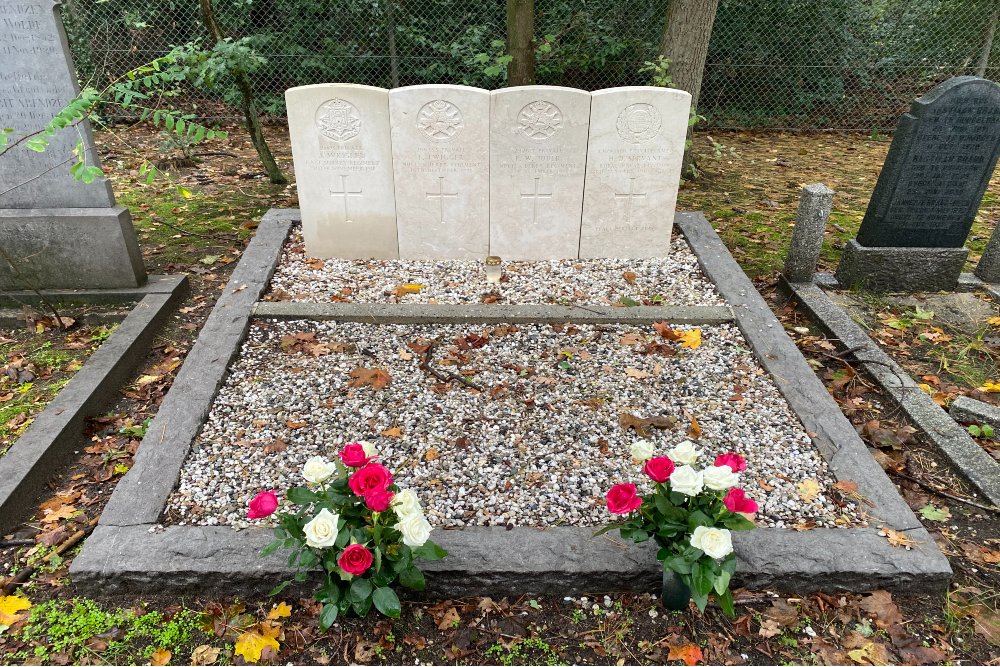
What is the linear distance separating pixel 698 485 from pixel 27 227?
450 cm

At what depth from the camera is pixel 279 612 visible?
8.18 ft

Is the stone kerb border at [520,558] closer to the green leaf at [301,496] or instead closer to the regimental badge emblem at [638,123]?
the green leaf at [301,496]

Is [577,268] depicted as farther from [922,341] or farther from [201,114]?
[201,114]

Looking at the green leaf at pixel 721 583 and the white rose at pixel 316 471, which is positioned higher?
the white rose at pixel 316 471

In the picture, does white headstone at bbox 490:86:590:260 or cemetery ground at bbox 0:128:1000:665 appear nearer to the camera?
cemetery ground at bbox 0:128:1000:665

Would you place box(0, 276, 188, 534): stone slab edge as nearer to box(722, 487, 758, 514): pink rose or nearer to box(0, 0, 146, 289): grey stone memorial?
box(0, 0, 146, 289): grey stone memorial

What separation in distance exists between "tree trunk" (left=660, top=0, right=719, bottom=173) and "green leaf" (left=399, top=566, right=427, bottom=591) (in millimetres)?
5681

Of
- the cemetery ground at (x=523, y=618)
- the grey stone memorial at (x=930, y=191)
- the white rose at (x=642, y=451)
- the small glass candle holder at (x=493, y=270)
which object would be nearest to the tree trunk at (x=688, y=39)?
the grey stone memorial at (x=930, y=191)

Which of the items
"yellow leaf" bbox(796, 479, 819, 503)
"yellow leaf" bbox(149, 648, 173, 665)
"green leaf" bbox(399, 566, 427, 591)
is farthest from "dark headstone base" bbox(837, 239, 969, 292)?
"yellow leaf" bbox(149, 648, 173, 665)

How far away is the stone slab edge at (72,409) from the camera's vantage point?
2971 mm

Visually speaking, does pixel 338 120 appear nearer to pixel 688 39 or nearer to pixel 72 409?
pixel 72 409

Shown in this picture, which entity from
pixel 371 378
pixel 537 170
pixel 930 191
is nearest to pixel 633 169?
pixel 537 170

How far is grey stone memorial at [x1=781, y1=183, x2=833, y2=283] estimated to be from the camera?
181 inches

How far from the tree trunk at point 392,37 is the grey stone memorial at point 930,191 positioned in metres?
Result: 6.64
